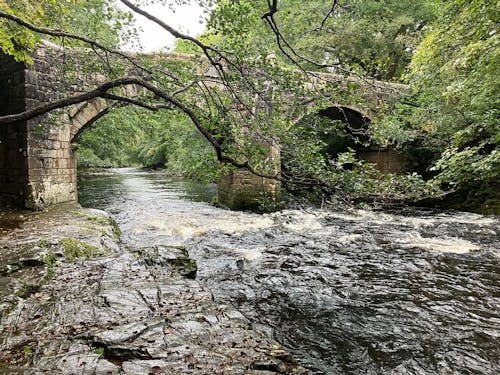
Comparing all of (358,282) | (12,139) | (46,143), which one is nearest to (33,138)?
(46,143)

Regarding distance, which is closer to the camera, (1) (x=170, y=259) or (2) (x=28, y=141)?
(1) (x=170, y=259)

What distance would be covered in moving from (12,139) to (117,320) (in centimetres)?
728

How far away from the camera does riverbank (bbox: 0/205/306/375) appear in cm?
213

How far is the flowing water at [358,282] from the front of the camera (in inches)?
120

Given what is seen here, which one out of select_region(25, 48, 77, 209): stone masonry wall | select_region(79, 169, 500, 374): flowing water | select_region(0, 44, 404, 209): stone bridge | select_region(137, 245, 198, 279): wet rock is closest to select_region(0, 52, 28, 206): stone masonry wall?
select_region(0, 44, 404, 209): stone bridge

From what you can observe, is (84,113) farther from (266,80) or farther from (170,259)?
(266,80)

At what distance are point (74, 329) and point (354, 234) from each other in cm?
622

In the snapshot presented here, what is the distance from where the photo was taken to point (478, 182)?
32.7 feet

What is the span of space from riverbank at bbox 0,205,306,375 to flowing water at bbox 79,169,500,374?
76 centimetres

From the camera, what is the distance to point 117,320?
2668 millimetres

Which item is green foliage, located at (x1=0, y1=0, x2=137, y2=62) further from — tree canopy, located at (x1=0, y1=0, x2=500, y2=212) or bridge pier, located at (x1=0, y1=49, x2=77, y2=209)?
bridge pier, located at (x1=0, y1=49, x2=77, y2=209)

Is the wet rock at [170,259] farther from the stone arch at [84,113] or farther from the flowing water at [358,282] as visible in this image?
the stone arch at [84,113]

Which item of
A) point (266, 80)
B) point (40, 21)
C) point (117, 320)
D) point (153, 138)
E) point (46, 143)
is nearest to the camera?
point (117, 320)

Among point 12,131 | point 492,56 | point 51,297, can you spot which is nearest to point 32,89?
point 12,131
